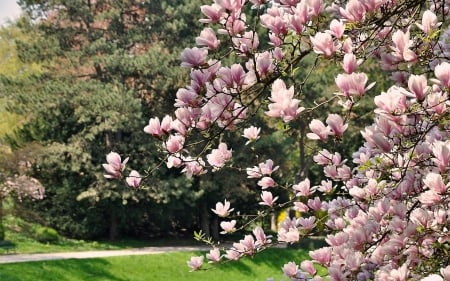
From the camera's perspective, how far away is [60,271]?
1466 centimetres

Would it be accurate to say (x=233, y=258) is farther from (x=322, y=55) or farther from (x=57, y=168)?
(x=57, y=168)

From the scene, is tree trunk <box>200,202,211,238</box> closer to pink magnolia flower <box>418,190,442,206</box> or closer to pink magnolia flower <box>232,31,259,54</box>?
pink magnolia flower <box>232,31,259,54</box>

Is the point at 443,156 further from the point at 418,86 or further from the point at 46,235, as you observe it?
the point at 46,235

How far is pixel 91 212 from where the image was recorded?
21453mm

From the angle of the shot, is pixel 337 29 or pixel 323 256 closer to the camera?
pixel 337 29

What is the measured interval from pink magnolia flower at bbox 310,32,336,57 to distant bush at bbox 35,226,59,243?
18378 mm

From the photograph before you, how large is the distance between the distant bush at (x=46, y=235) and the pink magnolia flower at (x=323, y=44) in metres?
18.4

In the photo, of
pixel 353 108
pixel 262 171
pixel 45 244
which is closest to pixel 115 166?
pixel 262 171

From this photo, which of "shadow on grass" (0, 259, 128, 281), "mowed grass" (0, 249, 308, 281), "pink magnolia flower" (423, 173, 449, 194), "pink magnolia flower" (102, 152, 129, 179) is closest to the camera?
"pink magnolia flower" (423, 173, 449, 194)

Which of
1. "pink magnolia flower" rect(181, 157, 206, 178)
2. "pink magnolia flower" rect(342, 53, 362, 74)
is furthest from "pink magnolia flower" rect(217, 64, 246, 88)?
"pink magnolia flower" rect(181, 157, 206, 178)

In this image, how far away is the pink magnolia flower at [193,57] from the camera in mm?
2629

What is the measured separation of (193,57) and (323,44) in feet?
1.81

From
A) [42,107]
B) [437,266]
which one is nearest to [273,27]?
[437,266]

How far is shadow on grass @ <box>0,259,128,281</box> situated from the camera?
Answer: 13.8 meters
